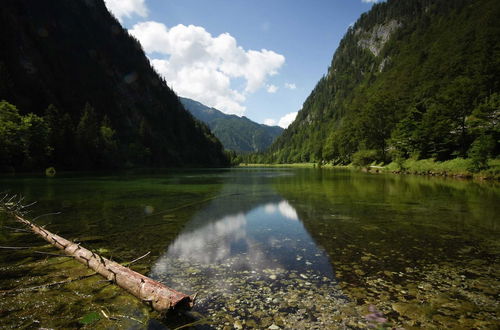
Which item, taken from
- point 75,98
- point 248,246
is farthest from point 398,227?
point 75,98

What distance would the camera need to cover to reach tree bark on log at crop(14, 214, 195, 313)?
594 centimetres

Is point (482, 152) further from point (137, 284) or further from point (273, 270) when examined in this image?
point (137, 284)

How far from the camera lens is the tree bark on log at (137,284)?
594 centimetres

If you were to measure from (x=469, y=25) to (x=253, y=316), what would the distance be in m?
175

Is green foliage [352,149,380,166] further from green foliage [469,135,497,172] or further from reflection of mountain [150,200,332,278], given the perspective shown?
reflection of mountain [150,200,332,278]

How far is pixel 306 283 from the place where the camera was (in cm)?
781

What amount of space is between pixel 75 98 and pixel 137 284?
478ft

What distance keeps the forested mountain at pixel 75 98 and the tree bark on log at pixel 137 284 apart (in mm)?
69677

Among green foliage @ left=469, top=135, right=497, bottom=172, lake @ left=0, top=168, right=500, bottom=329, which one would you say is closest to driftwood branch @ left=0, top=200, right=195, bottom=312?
lake @ left=0, top=168, right=500, bottom=329

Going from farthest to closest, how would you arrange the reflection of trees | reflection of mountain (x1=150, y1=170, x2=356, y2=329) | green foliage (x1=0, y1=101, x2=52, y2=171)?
green foliage (x1=0, y1=101, x2=52, y2=171), the reflection of trees, reflection of mountain (x1=150, y1=170, x2=356, y2=329)

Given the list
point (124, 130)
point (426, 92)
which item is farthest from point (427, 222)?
point (124, 130)

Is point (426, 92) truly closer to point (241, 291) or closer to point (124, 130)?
point (241, 291)

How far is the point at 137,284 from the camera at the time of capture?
6.70 meters

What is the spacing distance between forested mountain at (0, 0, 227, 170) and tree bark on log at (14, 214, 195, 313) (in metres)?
69.7
